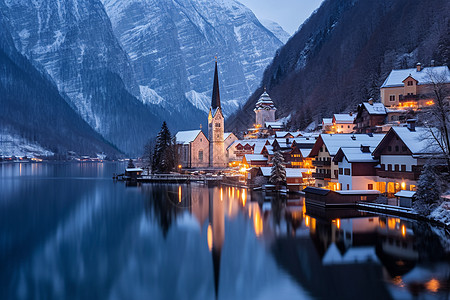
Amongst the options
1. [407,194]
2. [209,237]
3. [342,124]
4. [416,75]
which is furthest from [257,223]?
[416,75]

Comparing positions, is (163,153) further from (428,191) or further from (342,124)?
(428,191)

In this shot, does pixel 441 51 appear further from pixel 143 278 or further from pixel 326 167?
pixel 143 278

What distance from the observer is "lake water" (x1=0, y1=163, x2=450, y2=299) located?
889 inches

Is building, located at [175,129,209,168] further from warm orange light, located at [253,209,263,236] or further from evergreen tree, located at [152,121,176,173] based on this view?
warm orange light, located at [253,209,263,236]

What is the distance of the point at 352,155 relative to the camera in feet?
168

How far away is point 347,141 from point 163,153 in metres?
48.7

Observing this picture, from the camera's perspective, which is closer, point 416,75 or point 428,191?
point 428,191

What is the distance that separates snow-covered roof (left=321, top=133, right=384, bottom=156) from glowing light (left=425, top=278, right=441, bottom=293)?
109 feet

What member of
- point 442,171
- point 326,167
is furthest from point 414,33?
point 442,171

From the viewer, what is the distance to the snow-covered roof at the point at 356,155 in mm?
50406

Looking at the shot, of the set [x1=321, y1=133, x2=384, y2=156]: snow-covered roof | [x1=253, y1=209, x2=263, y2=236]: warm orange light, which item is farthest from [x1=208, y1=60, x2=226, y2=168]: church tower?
[x1=253, y1=209, x2=263, y2=236]: warm orange light

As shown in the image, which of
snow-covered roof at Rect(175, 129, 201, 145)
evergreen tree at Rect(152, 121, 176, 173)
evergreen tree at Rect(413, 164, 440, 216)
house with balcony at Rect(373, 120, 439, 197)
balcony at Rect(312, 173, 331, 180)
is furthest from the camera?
snow-covered roof at Rect(175, 129, 201, 145)

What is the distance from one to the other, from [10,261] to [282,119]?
13006cm

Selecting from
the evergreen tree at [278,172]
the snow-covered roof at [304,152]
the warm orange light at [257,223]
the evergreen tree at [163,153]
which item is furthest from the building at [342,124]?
the warm orange light at [257,223]
